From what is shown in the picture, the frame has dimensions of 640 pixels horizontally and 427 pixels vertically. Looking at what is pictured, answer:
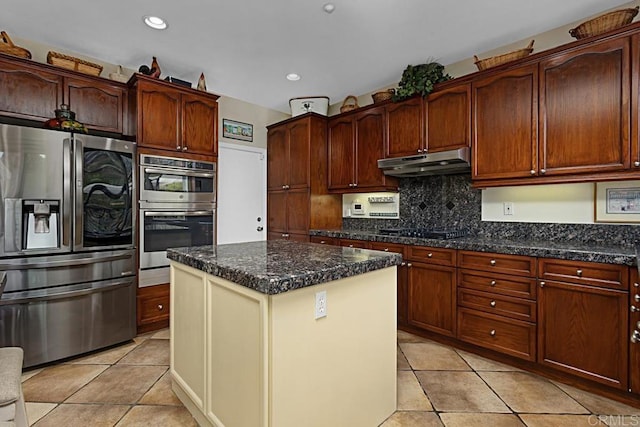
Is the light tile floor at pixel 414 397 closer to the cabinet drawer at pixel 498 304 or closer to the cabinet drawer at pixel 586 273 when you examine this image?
the cabinet drawer at pixel 498 304

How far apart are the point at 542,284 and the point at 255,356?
202 centimetres

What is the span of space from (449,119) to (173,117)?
266 centimetres

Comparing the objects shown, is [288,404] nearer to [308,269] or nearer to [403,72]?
[308,269]

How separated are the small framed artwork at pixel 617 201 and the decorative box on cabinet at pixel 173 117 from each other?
3.47 m

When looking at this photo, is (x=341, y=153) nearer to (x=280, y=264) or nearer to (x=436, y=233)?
(x=436, y=233)

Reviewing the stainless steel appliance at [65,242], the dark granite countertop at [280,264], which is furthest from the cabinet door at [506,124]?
the stainless steel appliance at [65,242]

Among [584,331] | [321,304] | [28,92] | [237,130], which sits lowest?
[584,331]

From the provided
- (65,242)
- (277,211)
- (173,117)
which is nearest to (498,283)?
(277,211)

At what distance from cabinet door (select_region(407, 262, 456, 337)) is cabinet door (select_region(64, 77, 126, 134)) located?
3158 millimetres

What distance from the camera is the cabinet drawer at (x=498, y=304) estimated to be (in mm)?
2328

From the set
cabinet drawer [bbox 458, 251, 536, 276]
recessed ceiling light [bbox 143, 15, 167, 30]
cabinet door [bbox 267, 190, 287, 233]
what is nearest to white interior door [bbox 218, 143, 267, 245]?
cabinet door [bbox 267, 190, 287, 233]

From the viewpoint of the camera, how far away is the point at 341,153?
4094mm

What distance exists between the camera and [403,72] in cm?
346

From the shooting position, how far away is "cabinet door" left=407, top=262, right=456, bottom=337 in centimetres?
276
